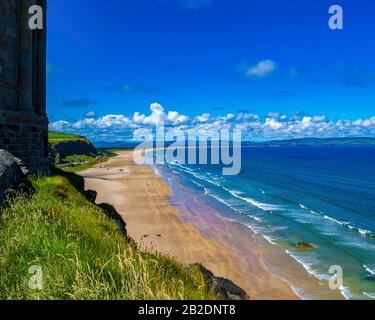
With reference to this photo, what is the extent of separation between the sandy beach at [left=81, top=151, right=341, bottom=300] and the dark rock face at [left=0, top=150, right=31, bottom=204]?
183 inches

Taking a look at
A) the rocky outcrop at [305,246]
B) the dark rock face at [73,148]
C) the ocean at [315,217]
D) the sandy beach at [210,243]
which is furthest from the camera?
the dark rock face at [73,148]

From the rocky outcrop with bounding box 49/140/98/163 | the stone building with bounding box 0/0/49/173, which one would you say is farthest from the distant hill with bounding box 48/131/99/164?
the stone building with bounding box 0/0/49/173

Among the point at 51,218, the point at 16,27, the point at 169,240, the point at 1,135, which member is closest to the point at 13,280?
the point at 51,218

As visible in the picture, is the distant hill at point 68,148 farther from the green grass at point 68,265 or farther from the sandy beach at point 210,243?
the green grass at point 68,265

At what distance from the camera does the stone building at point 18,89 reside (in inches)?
675

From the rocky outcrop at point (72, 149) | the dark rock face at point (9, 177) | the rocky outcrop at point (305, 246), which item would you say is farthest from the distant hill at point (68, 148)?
the dark rock face at point (9, 177)

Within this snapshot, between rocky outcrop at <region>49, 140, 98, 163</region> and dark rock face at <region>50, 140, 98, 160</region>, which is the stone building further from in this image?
dark rock face at <region>50, 140, 98, 160</region>

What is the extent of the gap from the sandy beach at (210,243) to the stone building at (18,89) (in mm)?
7661

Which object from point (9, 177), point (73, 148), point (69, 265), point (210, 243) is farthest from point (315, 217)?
point (73, 148)

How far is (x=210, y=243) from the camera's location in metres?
35.2

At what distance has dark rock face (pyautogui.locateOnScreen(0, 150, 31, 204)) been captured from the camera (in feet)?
35.7
